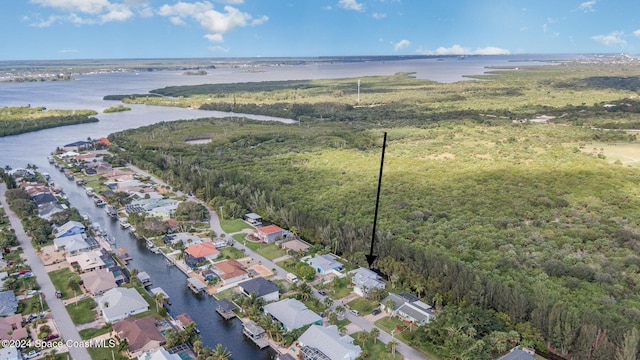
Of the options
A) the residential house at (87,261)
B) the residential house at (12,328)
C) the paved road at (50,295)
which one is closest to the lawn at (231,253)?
the residential house at (87,261)

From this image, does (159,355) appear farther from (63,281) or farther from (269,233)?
(269,233)

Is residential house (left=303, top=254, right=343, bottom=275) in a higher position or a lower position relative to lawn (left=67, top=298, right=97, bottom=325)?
higher

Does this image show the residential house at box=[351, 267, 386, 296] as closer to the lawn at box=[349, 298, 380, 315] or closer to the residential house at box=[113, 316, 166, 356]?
the lawn at box=[349, 298, 380, 315]

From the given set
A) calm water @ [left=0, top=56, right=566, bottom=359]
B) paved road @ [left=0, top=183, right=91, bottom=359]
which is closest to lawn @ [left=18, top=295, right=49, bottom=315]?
paved road @ [left=0, top=183, right=91, bottom=359]

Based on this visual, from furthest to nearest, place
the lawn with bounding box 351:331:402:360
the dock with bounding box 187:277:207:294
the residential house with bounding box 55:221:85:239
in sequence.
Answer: the residential house with bounding box 55:221:85:239 < the dock with bounding box 187:277:207:294 < the lawn with bounding box 351:331:402:360

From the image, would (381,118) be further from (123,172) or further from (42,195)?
(42,195)

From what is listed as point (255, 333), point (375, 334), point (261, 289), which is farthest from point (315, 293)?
point (375, 334)

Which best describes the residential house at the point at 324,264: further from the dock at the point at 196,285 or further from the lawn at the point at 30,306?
the lawn at the point at 30,306
